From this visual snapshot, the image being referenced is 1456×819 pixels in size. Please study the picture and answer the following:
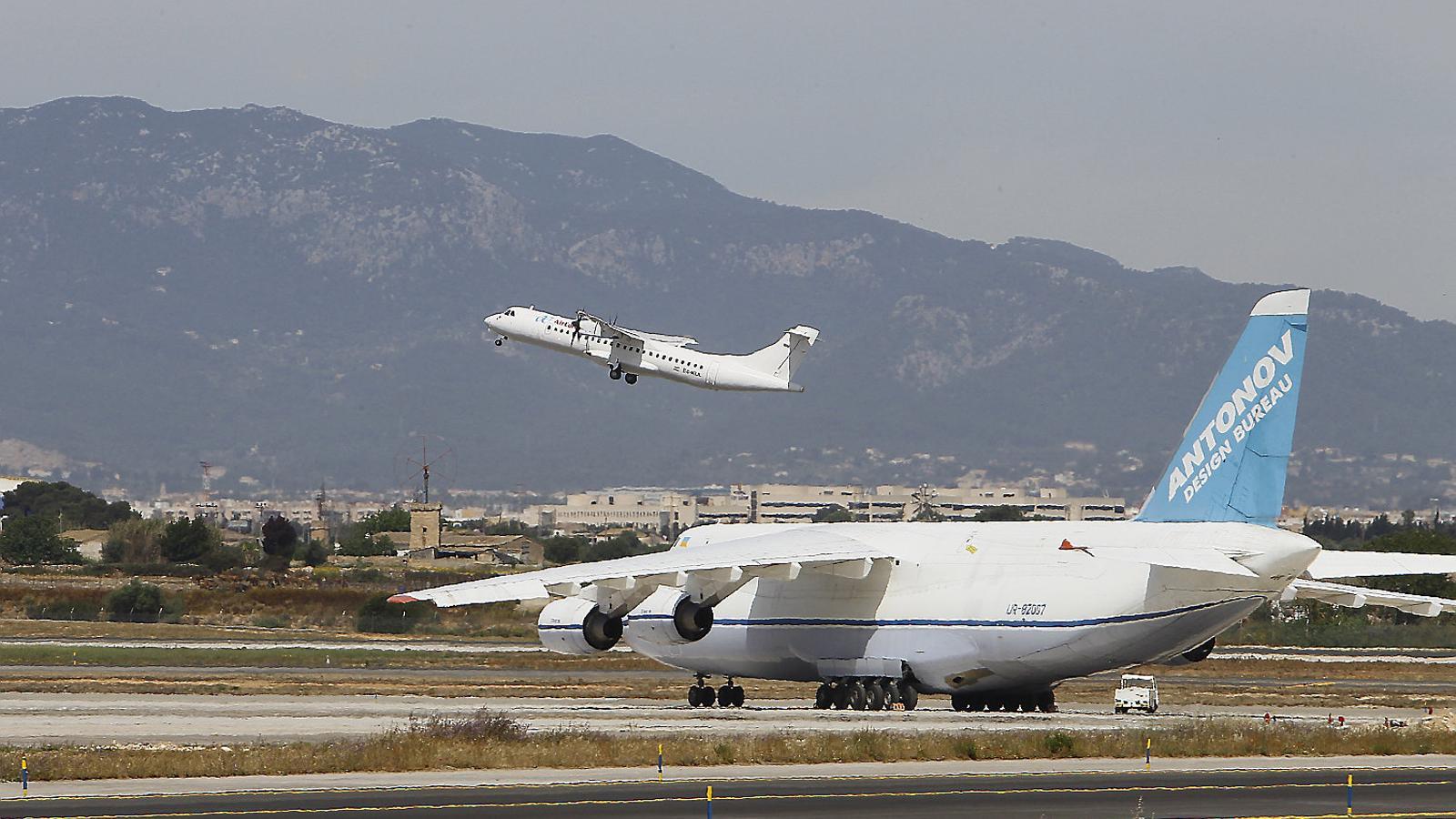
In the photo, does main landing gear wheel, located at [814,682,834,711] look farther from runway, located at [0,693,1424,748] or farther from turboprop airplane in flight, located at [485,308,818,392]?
turboprop airplane in flight, located at [485,308,818,392]

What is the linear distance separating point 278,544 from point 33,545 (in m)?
12.4

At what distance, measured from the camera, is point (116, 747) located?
31.4 metres

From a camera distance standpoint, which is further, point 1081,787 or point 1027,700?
point 1027,700

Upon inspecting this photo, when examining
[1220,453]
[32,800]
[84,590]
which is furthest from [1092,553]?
[84,590]

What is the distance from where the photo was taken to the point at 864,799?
25547 mm

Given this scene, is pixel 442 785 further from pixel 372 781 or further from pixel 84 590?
pixel 84 590

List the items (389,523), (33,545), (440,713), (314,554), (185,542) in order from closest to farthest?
(440,713), (33,545), (185,542), (314,554), (389,523)

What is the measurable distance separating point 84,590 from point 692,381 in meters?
26.4

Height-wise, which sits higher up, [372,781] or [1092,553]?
[1092,553]

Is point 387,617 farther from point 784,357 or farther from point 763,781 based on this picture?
point 763,781

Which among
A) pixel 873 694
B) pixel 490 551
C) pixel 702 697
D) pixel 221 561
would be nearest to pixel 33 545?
pixel 221 561

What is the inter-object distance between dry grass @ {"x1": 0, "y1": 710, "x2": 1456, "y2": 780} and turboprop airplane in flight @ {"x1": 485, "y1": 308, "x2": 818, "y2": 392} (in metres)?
37.7

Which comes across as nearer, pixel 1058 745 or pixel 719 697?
pixel 1058 745

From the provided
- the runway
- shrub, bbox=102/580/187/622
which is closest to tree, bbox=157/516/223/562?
shrub, bbox=102/580/187/622
